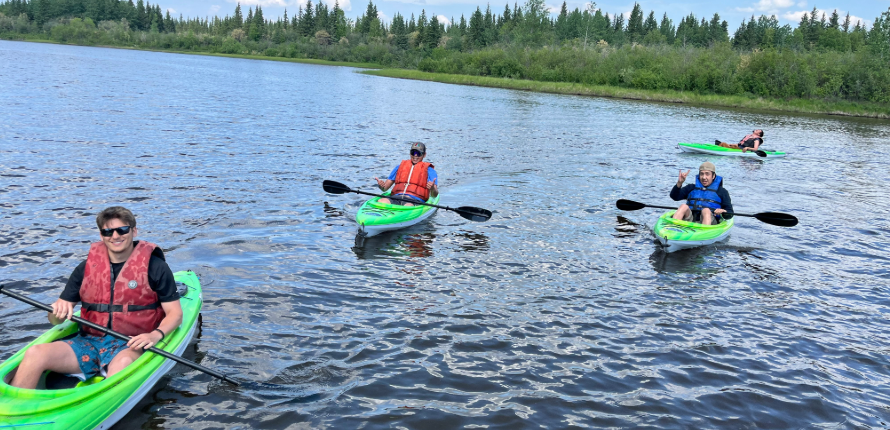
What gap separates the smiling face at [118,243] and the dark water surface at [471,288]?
1374 mm

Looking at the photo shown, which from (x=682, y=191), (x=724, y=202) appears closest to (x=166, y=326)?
(x=682, y=191)

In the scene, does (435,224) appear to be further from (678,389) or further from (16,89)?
(16,89)

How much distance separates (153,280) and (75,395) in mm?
1134

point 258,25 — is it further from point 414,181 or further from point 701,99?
point 414,181

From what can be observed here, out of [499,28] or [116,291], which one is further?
[499,28]

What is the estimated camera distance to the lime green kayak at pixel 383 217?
Result: 1128cm

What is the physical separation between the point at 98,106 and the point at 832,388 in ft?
94.8

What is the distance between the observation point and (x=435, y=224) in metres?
12.9

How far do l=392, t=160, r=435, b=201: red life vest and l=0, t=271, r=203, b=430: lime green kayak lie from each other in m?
7.10

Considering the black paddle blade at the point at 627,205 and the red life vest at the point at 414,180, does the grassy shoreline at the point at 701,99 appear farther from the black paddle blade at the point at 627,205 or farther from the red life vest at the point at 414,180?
the red life vest at the point at 414,180

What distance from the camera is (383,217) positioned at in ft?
37.4

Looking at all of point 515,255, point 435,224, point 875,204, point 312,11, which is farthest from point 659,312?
point 312,11

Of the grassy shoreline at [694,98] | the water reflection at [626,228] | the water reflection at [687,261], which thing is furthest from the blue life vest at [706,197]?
the grassy shoreline at [694,98]

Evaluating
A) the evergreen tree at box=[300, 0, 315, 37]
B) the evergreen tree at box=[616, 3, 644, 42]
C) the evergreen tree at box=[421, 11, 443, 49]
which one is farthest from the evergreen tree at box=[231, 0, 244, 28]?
the evergreen tree at box=[616, 3, 644, 42]
